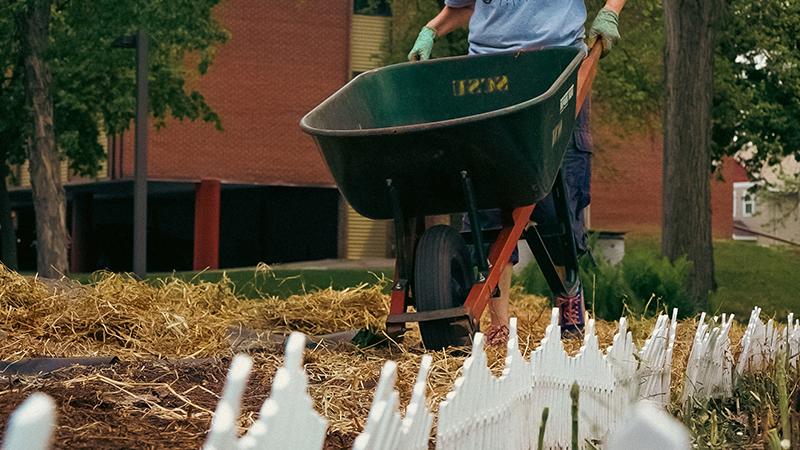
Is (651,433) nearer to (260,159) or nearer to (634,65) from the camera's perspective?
(634,65)

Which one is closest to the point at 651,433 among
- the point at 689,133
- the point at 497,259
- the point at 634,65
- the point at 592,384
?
the point at 592,384

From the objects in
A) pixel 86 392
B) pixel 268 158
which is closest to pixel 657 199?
pixel 268 158

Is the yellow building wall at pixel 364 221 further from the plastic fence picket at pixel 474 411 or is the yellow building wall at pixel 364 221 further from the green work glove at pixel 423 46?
the plastic fence picket at pixel 474 411

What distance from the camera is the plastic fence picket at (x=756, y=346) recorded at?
5445 millimetres

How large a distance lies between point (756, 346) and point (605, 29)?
146 centimetres

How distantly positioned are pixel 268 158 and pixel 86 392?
1107 inches

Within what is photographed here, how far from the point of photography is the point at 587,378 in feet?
13.4

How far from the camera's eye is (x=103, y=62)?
66.4 ft

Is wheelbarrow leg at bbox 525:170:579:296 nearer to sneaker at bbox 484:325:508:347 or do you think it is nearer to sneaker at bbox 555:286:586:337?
sneaker at bbox 555:286:586:337

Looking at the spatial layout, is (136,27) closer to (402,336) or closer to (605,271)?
(605,271)

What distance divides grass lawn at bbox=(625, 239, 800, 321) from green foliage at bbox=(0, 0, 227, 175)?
7026mm

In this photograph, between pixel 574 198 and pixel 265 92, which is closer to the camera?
pixel 574 198

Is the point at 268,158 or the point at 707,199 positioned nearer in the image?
the point at 707,199

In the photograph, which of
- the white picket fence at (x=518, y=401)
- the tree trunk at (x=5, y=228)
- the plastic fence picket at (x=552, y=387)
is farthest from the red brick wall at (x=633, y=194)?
the plastic fence picket at (x=552, y=387)
